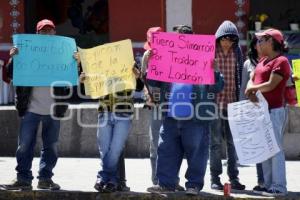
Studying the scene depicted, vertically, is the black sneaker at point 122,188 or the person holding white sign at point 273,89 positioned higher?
the person holding white sign at point 273,89

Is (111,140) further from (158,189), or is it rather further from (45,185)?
(45,185)

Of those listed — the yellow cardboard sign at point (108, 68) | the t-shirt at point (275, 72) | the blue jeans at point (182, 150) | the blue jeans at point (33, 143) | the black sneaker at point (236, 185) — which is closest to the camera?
the t-shirt at point (275, 72)

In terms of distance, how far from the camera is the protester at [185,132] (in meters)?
7.89

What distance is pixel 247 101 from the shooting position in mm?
8008

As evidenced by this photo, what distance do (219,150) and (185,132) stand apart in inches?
25.5

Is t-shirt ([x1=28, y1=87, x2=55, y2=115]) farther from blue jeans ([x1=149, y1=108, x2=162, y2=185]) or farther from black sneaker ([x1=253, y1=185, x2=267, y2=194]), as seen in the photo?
black sneaker ([x1=253, y1=185, x2=267, y2=194])

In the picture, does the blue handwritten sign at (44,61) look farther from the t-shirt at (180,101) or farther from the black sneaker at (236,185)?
the black sneaker at (236,185)

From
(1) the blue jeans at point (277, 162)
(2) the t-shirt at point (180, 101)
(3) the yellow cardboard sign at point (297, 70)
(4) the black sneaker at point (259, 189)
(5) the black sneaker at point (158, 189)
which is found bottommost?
(4) the black sneaker at point (259, 189)

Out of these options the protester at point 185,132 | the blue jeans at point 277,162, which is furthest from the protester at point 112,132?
the blue jeans at point 277,162

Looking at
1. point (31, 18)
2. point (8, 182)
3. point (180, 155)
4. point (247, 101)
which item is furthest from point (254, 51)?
point (31, 18)

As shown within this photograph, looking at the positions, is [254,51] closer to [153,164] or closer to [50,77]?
[153,164]

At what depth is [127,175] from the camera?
31.2 feet

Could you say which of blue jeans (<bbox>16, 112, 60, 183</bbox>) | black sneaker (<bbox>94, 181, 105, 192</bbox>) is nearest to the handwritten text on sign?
black sneaker (<bbox>94, 181, 105, 192</bbox>)

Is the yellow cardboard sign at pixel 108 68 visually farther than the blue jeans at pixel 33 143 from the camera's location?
No
